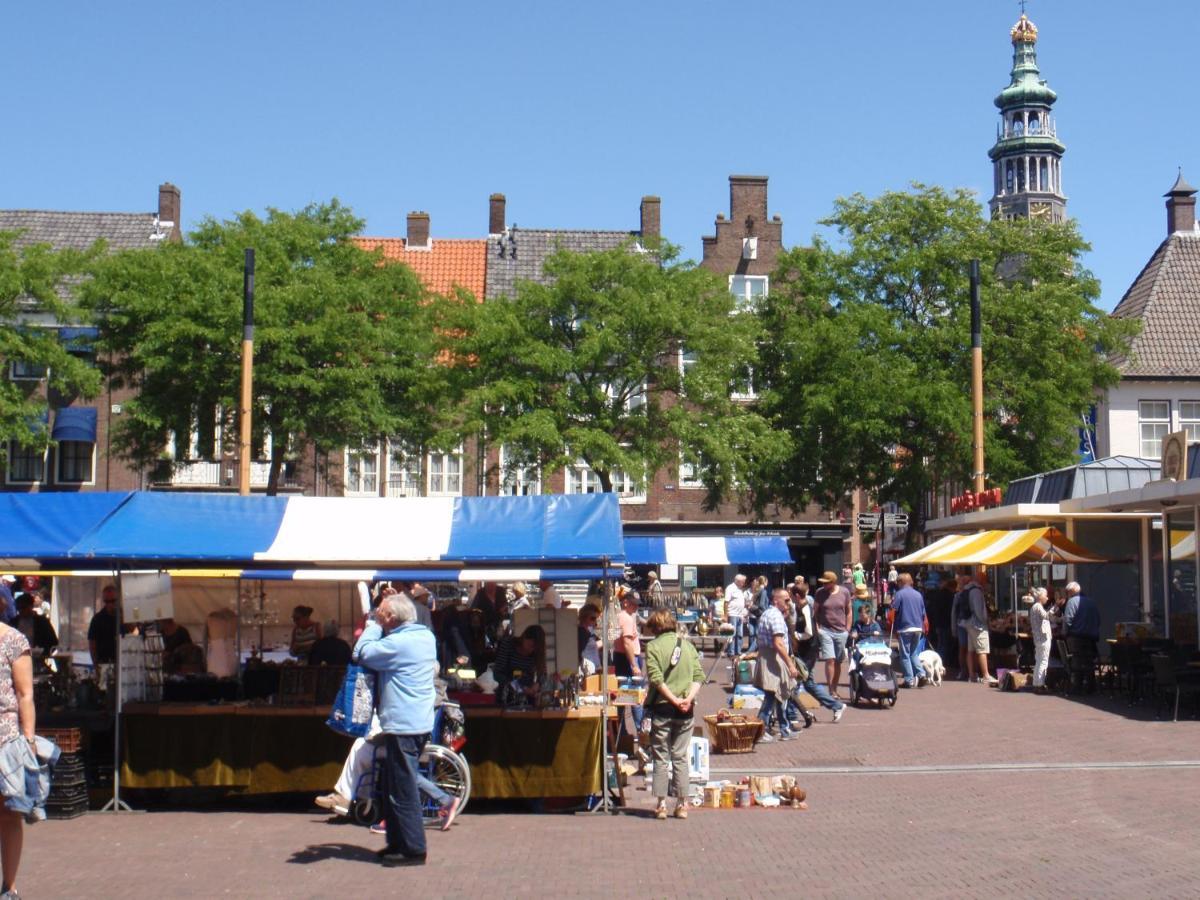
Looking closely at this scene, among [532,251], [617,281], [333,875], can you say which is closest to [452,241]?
[532,251]

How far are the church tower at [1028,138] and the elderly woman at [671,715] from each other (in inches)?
4877

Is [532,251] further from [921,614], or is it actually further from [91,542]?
[91,542]

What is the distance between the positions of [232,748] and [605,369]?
23.8 m

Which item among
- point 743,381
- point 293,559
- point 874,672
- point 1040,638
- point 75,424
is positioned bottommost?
point 874,672

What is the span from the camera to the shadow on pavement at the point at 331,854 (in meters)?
9.76

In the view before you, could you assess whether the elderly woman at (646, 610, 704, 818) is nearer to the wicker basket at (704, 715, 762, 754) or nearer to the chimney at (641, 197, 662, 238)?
the wicker basket at (704, 715, 762, 754)

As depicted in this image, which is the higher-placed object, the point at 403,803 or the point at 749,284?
the point at 749,284

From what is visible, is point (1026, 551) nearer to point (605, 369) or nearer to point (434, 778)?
point (605, 369)

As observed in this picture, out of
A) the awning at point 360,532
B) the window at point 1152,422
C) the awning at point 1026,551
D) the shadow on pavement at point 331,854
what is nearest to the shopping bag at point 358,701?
the shadow on pavement at point 331,854

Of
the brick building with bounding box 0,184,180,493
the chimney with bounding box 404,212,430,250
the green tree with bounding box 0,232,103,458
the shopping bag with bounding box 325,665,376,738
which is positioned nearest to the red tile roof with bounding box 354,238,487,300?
the chimney with bounding box 404,212,430,250

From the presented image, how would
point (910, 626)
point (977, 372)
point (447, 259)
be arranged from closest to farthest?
point (910, 626), point (977, 372), point (447, 259)

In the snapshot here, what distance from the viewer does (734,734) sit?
1538 cm

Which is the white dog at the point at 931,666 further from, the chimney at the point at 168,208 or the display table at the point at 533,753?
the chimney at the point at 168,208

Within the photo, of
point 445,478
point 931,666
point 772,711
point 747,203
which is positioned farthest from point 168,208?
point 772,711
